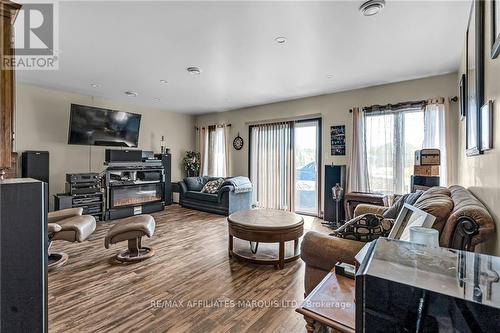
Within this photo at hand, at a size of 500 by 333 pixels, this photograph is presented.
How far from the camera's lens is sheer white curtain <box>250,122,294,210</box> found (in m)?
5.38

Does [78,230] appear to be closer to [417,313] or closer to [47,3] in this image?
[47,3]

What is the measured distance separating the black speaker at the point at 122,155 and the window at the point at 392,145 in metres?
4.71

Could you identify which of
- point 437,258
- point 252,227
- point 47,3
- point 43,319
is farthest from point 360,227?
point 47,3

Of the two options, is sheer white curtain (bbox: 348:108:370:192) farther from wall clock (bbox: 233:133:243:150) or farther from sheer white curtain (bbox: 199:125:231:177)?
sheer white curtain (bbox: 199:125:231:177)

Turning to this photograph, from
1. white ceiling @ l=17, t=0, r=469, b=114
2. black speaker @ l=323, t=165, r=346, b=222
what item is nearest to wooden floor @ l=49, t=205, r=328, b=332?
black speaker @ l=323, t=165, r=346, b=222

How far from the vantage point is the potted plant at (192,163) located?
686 centimetres

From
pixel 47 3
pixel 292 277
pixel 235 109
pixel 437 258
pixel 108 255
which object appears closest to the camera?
pixel 437 258

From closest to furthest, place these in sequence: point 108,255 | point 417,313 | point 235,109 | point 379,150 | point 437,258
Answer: point 417,313, point 437,258, point 108,255, point 379,150, point 235,109

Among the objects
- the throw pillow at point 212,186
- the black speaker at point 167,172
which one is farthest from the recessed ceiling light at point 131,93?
the throw pillow at point 212,186

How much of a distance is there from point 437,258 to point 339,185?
388 cm

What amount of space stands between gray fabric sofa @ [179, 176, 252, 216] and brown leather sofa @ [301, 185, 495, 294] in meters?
3.30

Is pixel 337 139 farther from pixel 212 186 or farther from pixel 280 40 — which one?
pixel 212 186

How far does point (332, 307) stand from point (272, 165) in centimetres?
466

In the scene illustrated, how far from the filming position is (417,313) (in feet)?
1.59
